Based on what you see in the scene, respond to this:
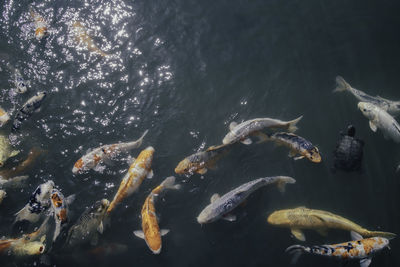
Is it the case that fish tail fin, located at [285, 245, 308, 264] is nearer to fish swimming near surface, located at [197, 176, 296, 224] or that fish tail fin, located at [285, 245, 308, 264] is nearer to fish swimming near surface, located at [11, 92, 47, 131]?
fish swimming near surface, located at [197, 176, 296, 224]

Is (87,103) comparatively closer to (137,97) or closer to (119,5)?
(137,97)

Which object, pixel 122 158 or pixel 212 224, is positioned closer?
pixel 212 224

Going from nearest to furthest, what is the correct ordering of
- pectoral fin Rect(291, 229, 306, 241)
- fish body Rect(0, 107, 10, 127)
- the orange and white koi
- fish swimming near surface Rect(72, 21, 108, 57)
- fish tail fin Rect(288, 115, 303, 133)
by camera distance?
pectoral fin Rect(291, 229, 306, 241) → fish tail fin Rect(288, 115, 303, 133) → fish body Rect(0, 107, 10, 127) → the orange and white koi → fish swimming near surface Rect(72, 21, 108, 57)

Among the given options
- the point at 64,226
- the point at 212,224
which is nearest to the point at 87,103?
the point at 64,226

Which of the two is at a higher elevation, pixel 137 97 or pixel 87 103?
pixel 87 103

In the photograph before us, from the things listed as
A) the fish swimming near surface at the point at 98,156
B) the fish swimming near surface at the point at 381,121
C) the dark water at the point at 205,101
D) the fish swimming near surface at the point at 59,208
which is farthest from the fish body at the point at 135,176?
the fish swimming near surface at the point at 381,121

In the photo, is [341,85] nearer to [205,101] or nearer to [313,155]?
[313,155]

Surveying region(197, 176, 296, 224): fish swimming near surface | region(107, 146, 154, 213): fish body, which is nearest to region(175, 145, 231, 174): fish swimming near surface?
region(107, 146, 154, 213): fish body

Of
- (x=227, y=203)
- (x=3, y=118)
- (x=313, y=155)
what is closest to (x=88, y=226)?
(x=227, y=203)
